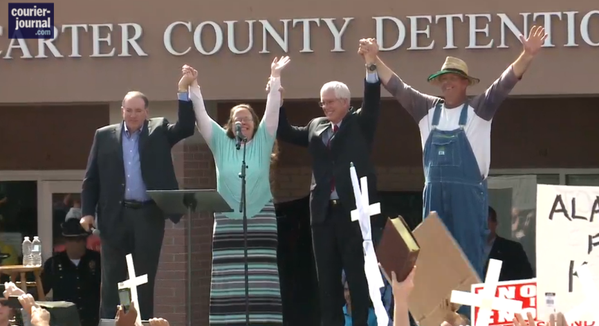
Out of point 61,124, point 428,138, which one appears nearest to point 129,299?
point 428,138

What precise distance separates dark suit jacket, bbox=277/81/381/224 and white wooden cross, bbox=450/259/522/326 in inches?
116

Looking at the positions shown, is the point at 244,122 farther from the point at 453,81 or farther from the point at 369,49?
the point at 453,81

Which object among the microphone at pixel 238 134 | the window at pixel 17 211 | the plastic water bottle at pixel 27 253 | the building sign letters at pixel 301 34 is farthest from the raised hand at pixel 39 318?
the window at pixel 17 211

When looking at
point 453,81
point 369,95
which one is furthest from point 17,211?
point 453,81

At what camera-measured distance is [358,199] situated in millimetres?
5672

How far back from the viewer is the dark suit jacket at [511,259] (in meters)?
10.2

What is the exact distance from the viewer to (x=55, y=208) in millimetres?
13281

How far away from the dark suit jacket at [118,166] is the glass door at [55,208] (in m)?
5.24

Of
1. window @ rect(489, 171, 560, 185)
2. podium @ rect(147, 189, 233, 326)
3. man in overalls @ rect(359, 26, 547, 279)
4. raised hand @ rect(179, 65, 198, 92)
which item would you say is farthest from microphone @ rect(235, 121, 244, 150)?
window @ rect(489, 171, 560, 185)

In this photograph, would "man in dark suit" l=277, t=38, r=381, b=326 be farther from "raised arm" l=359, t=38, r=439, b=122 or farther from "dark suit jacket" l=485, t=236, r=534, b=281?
"dark suit jacket" l=485, t=236, r=534, b=281

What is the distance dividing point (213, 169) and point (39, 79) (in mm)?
1875

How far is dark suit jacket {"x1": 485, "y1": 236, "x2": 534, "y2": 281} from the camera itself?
33.5ft

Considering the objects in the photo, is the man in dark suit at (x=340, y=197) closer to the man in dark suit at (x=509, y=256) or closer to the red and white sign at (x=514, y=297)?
the red and white sign at (x=514, y=297)

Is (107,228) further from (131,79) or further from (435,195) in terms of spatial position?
(131,79)
